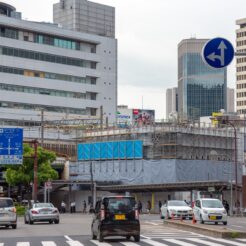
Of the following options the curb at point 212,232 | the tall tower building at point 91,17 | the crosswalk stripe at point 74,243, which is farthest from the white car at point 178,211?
the tall tower building at point 91,17

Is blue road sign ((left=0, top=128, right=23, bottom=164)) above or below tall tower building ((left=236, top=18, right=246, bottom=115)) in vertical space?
below

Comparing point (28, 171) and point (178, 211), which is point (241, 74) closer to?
point (28, 171)

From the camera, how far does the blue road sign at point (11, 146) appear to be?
58.5 metres

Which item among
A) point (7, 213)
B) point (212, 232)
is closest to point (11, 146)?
point (7, 213)

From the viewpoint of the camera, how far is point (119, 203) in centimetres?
2841

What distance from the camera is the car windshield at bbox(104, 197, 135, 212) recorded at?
1110 inches

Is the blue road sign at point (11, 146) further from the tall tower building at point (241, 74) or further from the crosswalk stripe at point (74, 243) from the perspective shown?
the tall tower building at point (241, 74)

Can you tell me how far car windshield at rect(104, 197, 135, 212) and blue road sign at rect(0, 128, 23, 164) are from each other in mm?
30775

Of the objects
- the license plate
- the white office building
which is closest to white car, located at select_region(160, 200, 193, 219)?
the license plate

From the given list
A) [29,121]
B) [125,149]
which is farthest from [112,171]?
[29,121]

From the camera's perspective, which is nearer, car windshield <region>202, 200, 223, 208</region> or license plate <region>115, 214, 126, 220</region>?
license plate <region>115, 214, 126, 220</region>

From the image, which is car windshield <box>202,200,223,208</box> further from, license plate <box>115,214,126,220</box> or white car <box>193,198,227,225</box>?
license plate <box>115,214,126,220</box>

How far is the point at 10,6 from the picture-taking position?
12988 centimetres

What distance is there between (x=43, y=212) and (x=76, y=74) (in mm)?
85556
